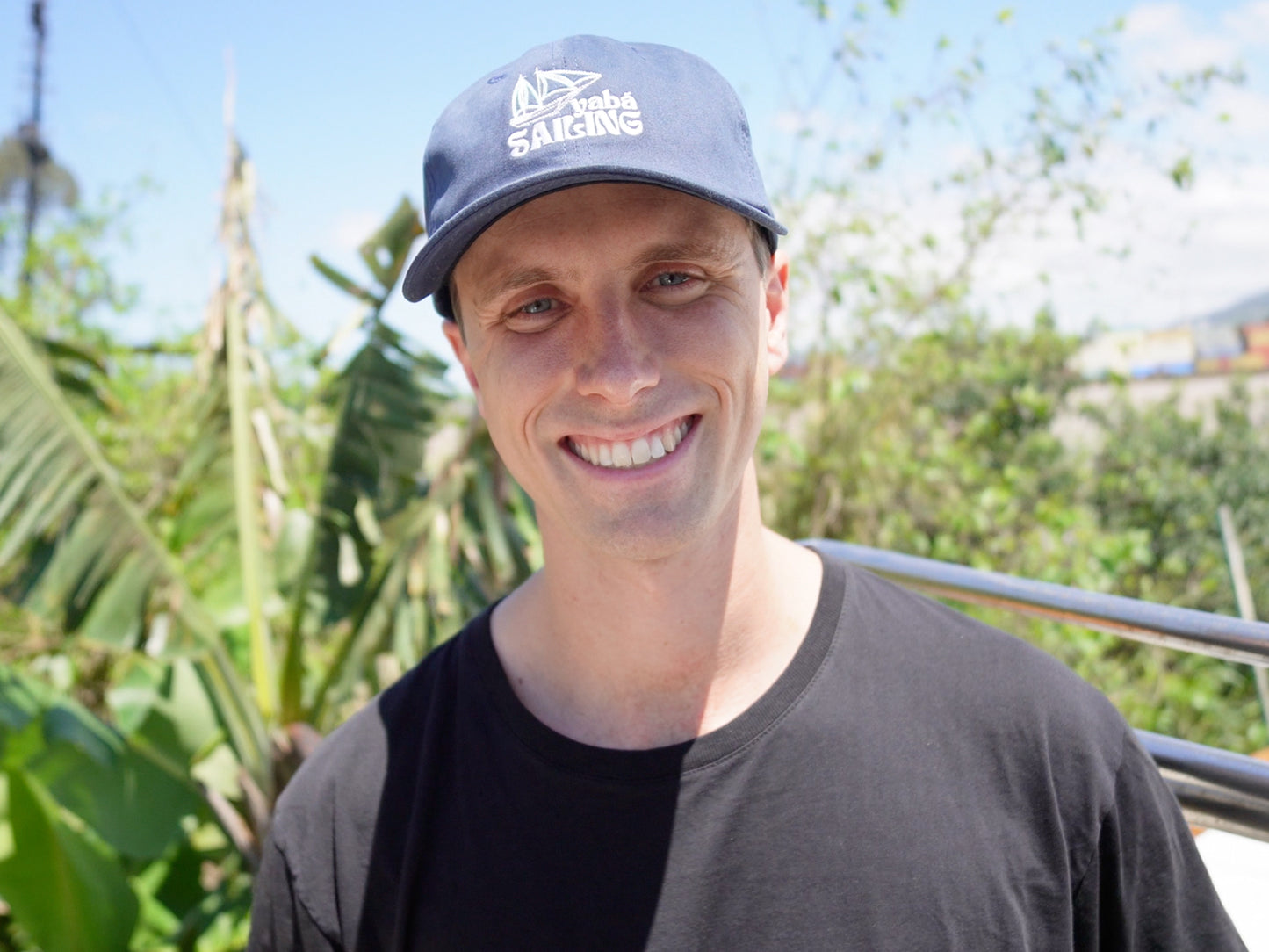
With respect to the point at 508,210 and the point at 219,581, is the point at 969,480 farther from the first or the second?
the point at 508,210

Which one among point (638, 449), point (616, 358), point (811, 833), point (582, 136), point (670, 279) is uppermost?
point (582, 136)

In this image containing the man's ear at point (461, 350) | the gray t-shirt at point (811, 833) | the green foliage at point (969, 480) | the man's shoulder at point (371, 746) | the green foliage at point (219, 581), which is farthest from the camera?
the green foliage at point (969, 480)

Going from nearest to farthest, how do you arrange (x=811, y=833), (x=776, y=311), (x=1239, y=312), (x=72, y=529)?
(x=811, y=833)
(x=776, y=311)
(x=72, y=529)
(x=1239, y=312)

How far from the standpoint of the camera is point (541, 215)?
1328 millimetres

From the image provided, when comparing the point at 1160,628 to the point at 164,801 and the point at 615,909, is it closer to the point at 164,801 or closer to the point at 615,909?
the point at 615,909

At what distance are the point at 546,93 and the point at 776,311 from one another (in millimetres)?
506

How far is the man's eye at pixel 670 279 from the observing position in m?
1.34

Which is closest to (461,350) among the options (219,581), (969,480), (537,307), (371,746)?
(537,307)

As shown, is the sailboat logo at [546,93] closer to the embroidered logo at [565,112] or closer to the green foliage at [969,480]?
the embroidered logo at [565,112]

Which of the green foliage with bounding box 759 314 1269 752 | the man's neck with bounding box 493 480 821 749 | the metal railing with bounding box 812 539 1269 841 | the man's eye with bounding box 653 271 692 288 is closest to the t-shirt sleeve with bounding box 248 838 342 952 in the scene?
the man's neck with bounding box 493 480 821 749

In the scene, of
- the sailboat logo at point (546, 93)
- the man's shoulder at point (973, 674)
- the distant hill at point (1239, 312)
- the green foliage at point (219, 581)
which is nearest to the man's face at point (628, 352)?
the sailboat logo at point (546, 93)

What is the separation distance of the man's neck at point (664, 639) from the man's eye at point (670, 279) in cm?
34

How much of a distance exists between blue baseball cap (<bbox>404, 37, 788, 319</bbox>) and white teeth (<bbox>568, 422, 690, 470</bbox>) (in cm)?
32

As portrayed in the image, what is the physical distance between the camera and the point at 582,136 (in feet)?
4.14
